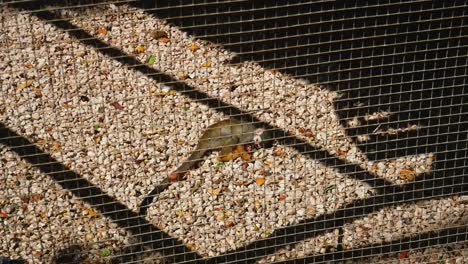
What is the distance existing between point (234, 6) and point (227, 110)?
42.4 inches

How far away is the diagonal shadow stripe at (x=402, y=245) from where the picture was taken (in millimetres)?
4574

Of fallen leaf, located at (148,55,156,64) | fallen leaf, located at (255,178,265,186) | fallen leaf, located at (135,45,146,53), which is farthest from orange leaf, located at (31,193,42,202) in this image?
fallen leaf, located at (135,45,146,53)

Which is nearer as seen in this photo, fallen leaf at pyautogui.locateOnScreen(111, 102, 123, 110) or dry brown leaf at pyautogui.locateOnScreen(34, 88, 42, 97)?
fallen leaf at pyautogui.locateOnScreen(111, 102, 123, 110)

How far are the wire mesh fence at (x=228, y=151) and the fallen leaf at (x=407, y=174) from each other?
14 mm

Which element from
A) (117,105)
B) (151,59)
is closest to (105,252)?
(117,105)

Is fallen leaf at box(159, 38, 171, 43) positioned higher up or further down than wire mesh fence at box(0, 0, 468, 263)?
higher up

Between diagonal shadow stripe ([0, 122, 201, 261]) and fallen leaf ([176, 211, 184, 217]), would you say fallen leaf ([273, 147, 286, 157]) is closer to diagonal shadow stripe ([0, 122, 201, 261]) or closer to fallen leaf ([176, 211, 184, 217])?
fallen leaf ([176, 211, 184, 217])

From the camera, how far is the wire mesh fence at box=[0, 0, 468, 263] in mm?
4645

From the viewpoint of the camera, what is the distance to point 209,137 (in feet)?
17.6

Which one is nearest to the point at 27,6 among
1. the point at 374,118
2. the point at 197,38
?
the point at 197,38

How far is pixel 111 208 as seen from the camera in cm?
496

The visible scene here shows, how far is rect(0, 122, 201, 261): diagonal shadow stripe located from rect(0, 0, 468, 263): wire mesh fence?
0.04 feet

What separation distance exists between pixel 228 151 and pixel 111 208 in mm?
1029

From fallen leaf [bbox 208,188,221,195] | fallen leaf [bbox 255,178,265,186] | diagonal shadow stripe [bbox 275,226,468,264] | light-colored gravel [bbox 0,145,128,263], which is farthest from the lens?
fallen leaf [bbox 255,178,265,186]
